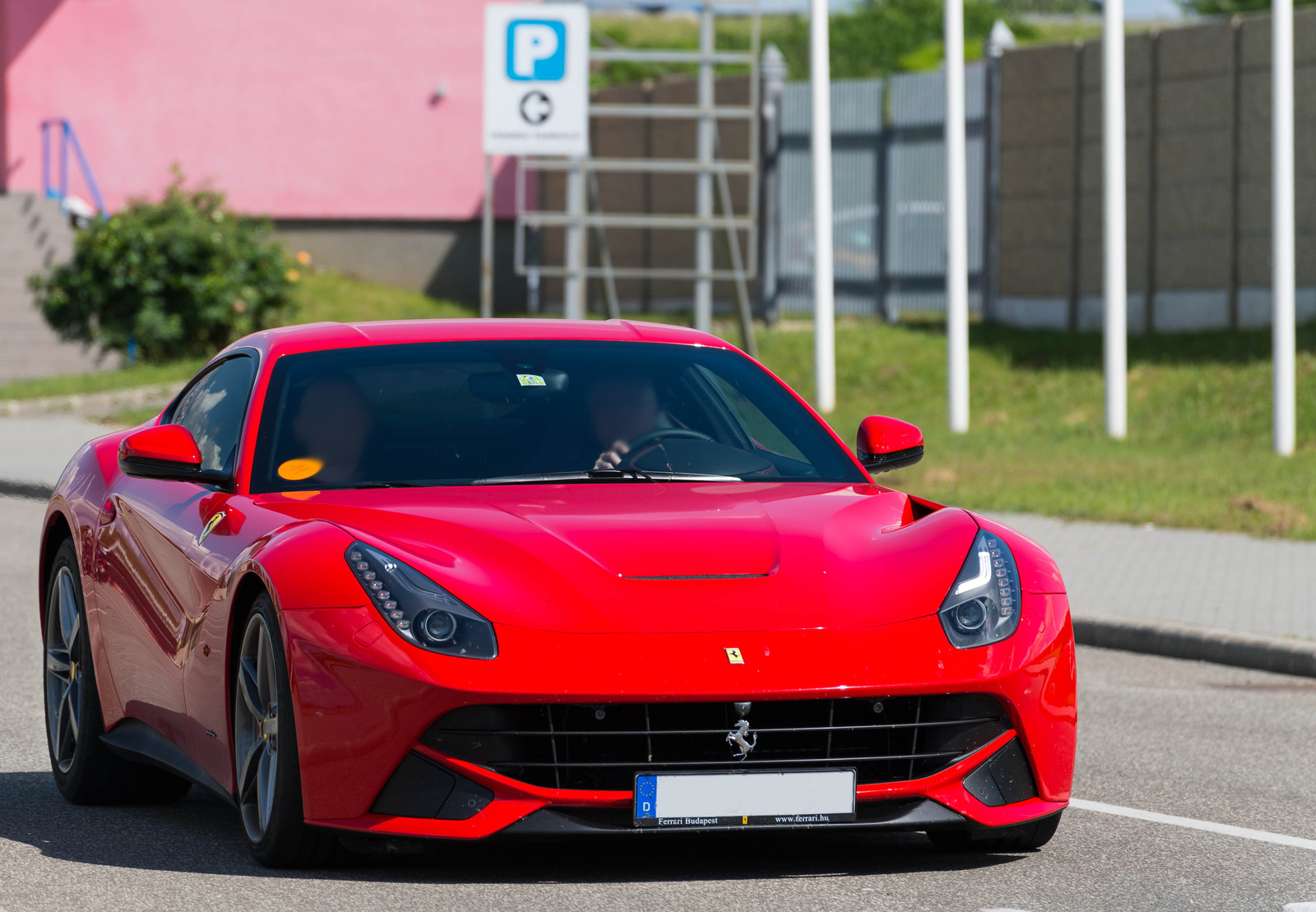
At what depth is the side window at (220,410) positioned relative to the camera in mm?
6297

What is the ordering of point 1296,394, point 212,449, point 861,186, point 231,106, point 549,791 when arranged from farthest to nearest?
point 231,106, point 861,186, point 1296,394, point 212,449, point 549,791

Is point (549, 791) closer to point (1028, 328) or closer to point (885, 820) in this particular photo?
point (885, 820)

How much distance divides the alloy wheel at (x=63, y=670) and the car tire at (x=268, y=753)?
4.46 feet

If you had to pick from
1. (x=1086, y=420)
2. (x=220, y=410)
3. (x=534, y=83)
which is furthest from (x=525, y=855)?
(x=1086, y=420)

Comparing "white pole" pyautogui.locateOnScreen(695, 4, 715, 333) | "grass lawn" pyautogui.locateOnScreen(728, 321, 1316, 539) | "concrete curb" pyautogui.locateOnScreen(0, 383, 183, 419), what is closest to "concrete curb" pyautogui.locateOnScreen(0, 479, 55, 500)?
"concrete curb" pyautogui.locateOnScreen(0, 383, 183, 419)

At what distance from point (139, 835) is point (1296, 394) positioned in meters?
15.6

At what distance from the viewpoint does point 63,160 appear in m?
31.2

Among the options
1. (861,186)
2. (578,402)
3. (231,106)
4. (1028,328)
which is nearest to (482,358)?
(578,402)

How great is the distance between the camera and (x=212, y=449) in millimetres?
→ 6473

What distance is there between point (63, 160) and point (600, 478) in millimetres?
26983

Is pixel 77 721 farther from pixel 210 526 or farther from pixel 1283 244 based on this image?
pixel 1283 244

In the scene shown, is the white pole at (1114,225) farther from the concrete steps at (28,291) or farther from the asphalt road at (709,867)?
the concrete steps at (28,291)

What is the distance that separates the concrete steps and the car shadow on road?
23.4 m

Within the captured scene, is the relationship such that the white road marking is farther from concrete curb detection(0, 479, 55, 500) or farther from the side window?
concrete curb detection(0, 479, 55, 500)
